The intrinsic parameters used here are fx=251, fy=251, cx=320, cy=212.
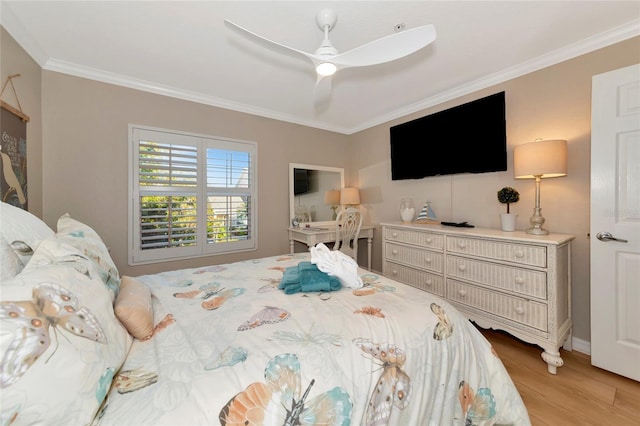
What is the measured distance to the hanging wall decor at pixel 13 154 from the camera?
164 centimetres

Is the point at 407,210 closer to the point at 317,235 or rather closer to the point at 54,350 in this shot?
the point at 317,235

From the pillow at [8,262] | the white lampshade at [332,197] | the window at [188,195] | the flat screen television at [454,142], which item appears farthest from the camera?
the white lampshade at [332,197]

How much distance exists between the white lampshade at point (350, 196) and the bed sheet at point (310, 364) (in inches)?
95.9

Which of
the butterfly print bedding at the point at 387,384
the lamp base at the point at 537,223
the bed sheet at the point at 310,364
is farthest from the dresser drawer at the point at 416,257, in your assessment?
the butterfly print bedding at the point at 387,384

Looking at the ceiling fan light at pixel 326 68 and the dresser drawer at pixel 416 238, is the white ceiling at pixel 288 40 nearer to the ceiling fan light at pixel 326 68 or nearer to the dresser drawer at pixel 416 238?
the ceiling fan light at pixel 326 68

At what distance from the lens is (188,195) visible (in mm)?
2828

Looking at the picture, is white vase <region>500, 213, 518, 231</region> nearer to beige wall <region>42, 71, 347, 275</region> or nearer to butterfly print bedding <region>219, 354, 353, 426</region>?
butterfly print bedding <region>219, 354, 353, 426</region>

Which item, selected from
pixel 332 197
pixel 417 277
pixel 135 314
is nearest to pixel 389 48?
pixel 135 314

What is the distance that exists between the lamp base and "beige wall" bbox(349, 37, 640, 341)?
0.20 meters

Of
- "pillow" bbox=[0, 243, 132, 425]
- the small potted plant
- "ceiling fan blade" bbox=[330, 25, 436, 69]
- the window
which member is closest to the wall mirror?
the window

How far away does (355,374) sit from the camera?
88cm

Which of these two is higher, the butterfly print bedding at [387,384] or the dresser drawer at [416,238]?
the dresser drawer at [416,238]

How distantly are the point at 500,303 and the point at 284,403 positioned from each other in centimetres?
199

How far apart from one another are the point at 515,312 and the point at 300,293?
1716 millimetres
